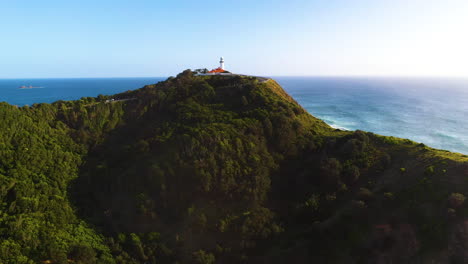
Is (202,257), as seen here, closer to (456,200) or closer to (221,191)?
(221,191)

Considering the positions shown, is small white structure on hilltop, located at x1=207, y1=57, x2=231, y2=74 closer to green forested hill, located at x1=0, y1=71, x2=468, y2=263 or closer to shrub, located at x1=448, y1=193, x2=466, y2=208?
green forested hill, located at x1=0, y1=71, x2=468, y2=263

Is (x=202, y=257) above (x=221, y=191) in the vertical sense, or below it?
below

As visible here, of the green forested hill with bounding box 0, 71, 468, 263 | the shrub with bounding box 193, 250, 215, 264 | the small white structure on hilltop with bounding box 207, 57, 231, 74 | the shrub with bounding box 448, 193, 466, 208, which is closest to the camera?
the shrub with bounding box 448, 193, 466, 208

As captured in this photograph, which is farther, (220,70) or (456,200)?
(220,70)

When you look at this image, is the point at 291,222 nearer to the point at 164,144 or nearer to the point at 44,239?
the point at 164,144

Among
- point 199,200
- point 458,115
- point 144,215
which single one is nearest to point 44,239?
point 144,215

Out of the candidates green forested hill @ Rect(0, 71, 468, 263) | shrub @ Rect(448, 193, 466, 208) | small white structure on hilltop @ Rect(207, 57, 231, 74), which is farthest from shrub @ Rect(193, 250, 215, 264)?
small white structure on hilltop @ Rect(207, 57, 231, 74)

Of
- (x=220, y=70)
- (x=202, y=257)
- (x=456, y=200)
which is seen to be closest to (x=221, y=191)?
(x=202, y=257)

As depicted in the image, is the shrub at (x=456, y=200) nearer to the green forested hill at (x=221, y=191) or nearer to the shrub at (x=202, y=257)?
the green forested hill at (x=221, y=191)
